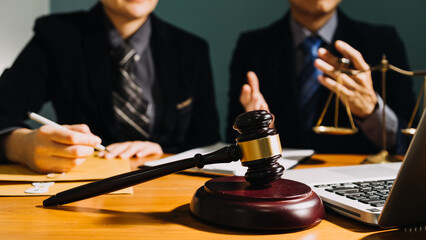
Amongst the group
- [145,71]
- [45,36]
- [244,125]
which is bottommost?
[244,125]

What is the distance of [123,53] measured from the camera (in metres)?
1.67

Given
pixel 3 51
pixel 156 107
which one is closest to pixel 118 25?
pixel 156 107

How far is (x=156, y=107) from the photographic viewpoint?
1.72 m

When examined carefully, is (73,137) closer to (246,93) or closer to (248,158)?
(248,158)

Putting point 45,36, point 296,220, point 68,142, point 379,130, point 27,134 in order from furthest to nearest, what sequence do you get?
1. point 45,36
2. point 379,130
3. point 27,134
4. point 68,142
5. point 296,220

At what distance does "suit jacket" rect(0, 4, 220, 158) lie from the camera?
156cm

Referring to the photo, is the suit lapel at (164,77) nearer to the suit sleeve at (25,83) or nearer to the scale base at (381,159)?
the suit sleeve at (25,83)

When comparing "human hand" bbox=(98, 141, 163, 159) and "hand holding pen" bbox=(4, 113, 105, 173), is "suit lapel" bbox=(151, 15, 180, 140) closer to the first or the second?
"human hand" bbox=(98, 141, 163, 159)

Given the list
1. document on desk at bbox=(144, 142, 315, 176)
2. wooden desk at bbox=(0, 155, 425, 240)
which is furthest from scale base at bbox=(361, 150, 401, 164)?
wooden desk at bbox=(0, 155, 425, 240)

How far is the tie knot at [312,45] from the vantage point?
5.78ft

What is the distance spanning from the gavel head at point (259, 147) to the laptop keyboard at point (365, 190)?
0.40 ft

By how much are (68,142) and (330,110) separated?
1215 mm

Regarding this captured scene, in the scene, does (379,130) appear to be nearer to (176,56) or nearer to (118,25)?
(176,56)

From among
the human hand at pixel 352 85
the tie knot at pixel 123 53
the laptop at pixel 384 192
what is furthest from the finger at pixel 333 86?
the tie knot at pixel 123 53
